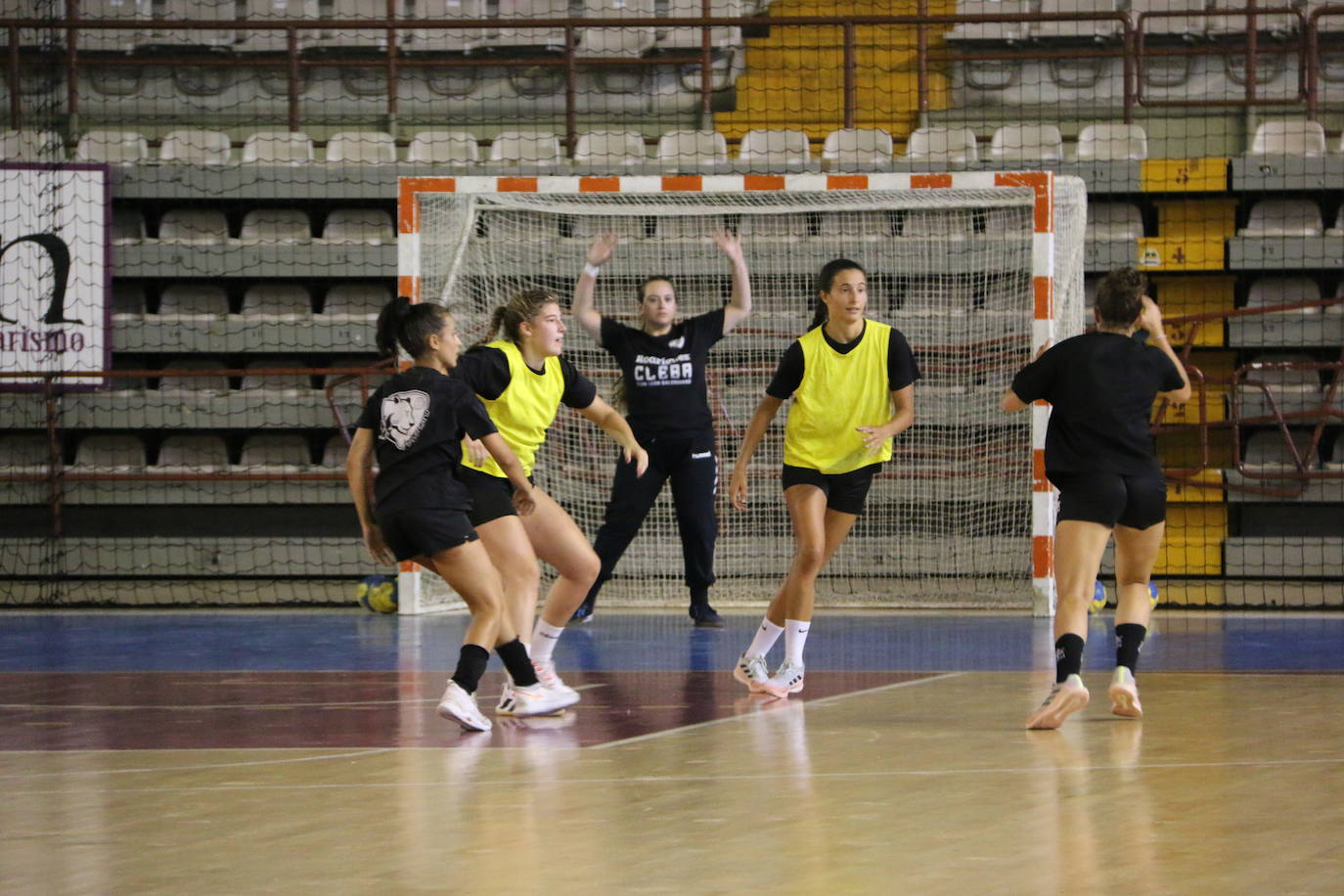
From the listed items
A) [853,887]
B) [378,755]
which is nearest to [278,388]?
A: [378,755]

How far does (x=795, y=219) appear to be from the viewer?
12242 mm

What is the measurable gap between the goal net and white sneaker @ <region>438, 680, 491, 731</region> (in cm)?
487

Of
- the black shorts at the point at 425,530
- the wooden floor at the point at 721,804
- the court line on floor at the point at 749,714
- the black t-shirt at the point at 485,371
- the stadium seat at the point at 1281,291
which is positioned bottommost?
the court line on floor at the point at 749,714

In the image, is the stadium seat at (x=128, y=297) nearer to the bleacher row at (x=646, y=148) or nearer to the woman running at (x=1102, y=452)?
the bleacher row at (x=646, y=148)

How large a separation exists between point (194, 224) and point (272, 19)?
2.35m

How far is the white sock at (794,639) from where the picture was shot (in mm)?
6188

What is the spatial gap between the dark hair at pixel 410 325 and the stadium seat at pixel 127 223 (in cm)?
845

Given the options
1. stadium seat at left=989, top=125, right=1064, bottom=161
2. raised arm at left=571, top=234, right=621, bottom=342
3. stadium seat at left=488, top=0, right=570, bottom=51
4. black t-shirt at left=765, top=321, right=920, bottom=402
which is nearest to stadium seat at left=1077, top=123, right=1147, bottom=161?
stadium seat at left=989, top=125, right=1064, bottom=161

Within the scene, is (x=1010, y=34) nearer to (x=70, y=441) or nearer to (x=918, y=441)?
(x=918, y=441)

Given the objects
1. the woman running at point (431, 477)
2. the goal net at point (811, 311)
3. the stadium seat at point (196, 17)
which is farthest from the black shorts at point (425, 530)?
the stadium seat at point (196, 17)

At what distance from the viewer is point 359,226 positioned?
513 inches

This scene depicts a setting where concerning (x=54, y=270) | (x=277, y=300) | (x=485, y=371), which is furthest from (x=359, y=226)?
(x=485, y=371)

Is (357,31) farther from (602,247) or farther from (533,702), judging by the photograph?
(533,702)

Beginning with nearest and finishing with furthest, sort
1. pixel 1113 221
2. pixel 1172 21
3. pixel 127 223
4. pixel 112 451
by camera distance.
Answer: pixel 1113 221 < pixel 112 451 < pixel 127 223 < pixel 1172 21
